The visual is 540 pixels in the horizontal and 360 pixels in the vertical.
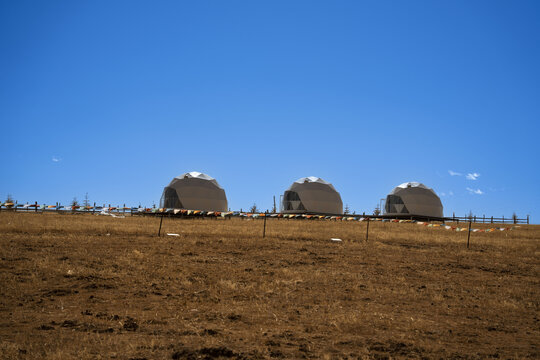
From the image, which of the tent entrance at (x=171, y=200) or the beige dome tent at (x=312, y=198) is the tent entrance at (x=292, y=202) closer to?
the beige dome tent at (x=312, y=198)

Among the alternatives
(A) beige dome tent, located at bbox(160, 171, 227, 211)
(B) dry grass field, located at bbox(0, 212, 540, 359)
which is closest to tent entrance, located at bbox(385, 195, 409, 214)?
(A) beige dome tent, located at bbox(160, 171, 227, 211)

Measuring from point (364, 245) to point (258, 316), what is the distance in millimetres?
13401

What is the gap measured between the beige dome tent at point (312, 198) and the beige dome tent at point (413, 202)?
10.1 metres

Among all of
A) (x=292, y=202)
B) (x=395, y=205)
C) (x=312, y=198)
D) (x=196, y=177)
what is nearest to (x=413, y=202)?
(x=395, y=205)

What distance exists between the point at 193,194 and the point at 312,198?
23178 millimetres

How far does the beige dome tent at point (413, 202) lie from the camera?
7412 centimetres

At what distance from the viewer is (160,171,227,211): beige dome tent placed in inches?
2391

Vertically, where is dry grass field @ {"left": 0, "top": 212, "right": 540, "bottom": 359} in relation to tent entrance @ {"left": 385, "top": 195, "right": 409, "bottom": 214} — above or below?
below

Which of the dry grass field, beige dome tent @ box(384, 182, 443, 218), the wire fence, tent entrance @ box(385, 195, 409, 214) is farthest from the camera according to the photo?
tent entrance @ box(385, 195, 409, 214)

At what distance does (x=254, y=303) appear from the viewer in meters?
9.28

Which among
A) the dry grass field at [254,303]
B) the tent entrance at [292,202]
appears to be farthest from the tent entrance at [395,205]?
the dry grass field at [254,303]

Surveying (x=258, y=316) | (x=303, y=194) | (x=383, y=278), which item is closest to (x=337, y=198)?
(x=303, y=194)

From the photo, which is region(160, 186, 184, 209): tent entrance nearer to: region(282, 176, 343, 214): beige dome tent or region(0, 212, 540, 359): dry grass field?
region(282, 176, 343, 214): beige dome tent

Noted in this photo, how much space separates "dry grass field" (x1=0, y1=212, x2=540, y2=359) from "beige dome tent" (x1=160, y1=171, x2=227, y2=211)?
42700 mm
